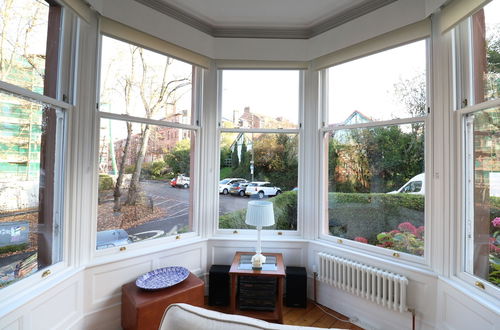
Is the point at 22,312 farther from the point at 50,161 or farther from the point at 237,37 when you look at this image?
the point at 237,37

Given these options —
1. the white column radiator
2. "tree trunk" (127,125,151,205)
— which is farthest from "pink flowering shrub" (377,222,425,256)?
"tree trunk" (127,125,151,205)

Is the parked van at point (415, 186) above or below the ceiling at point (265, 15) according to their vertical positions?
below

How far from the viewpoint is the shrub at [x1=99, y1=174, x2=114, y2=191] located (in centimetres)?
211

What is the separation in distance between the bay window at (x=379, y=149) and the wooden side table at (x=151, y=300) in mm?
1565

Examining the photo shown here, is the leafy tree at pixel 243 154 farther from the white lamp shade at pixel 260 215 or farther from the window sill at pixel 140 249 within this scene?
the window sill at pixel 140 249

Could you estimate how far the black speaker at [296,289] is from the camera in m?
2.39

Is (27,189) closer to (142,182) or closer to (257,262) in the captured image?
(142,182)

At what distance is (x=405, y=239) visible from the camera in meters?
2.11

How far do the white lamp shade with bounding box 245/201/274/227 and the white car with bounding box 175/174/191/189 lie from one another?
0.82 metres

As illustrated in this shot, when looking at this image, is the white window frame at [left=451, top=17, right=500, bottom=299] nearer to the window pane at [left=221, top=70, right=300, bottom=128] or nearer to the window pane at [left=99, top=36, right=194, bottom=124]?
the window pane at [left=221, top=70, right=300, bottom=128]

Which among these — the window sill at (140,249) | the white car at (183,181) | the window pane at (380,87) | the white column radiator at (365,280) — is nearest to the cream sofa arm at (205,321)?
the window sill at (140,249)

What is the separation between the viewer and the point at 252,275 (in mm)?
2152

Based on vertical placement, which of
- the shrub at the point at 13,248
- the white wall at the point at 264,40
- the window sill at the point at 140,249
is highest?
the white wall at the point at 264,40

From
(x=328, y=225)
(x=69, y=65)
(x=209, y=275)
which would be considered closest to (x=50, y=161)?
(x=69, y=65)
